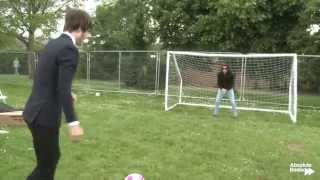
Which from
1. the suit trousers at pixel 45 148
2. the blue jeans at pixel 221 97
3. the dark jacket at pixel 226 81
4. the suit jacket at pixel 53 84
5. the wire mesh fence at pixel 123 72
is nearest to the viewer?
the suit jacket at pixel 53 84

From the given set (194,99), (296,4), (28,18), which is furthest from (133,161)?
(28,18)

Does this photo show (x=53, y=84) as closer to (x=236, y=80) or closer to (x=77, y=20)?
(x=77, y=20)

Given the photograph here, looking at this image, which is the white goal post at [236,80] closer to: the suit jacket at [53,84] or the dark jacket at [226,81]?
the dark jacket at [226,81]

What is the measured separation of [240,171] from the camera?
932cm

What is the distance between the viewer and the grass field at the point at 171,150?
902cm

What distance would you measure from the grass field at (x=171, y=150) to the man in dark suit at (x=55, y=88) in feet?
10.6

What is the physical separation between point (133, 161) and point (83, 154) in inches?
34.5

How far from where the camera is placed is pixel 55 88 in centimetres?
527

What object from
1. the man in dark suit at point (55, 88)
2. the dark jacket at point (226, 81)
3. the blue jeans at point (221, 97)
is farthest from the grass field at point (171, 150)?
the man in dark suit at point (55, 88)

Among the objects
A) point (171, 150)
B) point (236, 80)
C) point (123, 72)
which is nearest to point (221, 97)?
point (236, 80)

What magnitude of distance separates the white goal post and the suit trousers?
14507 mm

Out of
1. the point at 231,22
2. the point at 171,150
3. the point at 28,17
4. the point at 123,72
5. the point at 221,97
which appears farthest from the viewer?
the point at 28,17

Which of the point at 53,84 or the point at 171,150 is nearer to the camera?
the point at 53,84

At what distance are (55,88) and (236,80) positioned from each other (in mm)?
16727
